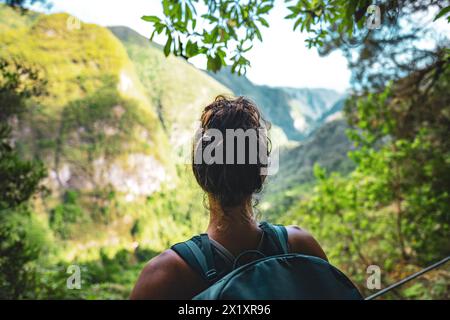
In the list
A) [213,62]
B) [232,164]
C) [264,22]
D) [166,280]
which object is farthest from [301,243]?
[264,22]

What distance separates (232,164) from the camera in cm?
124

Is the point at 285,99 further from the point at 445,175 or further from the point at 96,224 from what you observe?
the point at 445,175

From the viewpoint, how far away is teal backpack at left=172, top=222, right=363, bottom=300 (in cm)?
96

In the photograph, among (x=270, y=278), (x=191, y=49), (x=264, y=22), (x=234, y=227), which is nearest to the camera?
(x=270, y=278)

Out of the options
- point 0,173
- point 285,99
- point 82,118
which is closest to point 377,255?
point 0,173

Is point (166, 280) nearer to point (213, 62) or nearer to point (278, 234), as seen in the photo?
point (278, 234)

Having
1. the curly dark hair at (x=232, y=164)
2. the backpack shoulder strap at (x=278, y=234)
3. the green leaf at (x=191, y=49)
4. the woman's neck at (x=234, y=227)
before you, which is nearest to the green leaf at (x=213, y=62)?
the green leaf at (x=191, y=49)

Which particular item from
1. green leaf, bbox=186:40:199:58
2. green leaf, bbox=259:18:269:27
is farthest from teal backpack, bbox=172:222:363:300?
green leaf, bbox=259:18:269:27

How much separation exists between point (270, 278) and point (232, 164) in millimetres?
430

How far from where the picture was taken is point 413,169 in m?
5.97

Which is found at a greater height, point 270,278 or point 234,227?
point 234,227

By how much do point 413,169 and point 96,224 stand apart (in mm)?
74090
